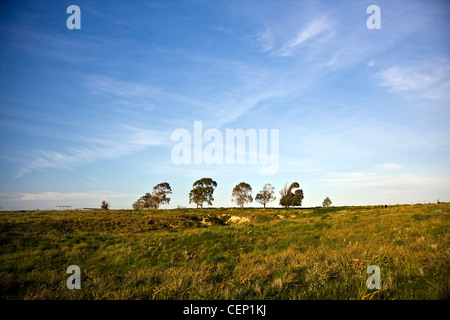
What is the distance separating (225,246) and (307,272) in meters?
9.14

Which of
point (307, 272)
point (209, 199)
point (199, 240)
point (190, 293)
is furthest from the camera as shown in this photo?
point (209, 199)

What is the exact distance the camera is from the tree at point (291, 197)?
9281 centimetres

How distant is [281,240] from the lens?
47.0 feet

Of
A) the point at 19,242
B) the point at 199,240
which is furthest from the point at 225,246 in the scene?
the point at 19,242

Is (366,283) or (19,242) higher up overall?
A: (366,283)

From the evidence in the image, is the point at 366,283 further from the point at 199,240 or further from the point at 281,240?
the point at 199,240

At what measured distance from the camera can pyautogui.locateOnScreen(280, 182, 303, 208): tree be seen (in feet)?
305

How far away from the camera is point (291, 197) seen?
309 ft
